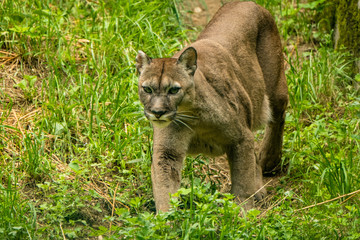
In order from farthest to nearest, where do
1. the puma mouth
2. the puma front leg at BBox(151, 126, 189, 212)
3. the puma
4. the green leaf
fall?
1. the green leaf
2. the puma front leg at BBox(151, 126, 189, 212)
3. the puma
4. the puma mouth

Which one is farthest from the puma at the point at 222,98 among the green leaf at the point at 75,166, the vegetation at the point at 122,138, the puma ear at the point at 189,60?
the green leaf at the point at 75,166

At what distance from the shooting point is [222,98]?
5.70 m

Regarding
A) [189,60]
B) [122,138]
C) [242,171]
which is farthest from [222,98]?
[122,138]

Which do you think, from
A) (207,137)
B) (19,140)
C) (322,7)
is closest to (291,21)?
(322,7)

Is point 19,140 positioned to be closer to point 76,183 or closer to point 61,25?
point 76,183

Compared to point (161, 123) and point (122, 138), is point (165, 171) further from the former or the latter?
point (122, 138)

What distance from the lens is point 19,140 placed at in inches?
250

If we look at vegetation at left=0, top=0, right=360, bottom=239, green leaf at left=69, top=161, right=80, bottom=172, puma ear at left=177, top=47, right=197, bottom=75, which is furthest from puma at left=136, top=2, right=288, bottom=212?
green leaf at left=69, top=161, right=80, bottom=172

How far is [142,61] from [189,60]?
44 cm

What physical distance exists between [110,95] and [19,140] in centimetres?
118

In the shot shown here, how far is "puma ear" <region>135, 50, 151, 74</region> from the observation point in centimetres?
543

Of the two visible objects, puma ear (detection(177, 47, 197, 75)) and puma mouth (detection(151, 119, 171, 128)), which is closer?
puma mouth (detection(151, 119, 171, 128))

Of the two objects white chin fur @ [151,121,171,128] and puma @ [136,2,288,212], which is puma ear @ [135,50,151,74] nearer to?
puma @ [136,2,288,212]

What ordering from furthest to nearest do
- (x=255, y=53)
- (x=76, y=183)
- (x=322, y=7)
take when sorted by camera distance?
1. (x=322, y=7)
2. (x=255, y=53)
3. (x=76, y=183)
